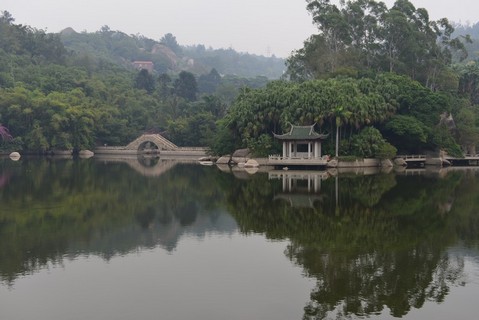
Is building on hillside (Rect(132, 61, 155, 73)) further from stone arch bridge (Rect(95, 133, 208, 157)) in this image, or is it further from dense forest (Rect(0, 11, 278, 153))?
stone arch bridge (Rect(95, 133, 208, 157))

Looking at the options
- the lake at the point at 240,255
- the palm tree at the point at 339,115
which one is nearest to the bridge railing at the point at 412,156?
→ the palm tree at the point at 339,115

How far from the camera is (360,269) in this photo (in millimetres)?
15461

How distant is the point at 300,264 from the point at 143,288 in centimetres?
474

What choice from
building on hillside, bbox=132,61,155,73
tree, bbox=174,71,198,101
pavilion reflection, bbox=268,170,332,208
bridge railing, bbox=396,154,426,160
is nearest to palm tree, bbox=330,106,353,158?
bridge railing, bbox=396,154,426,160

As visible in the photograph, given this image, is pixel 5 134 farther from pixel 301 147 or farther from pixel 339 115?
pixel 339 115

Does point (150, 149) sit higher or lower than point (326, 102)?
lower

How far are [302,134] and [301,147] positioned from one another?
2753 millimetres

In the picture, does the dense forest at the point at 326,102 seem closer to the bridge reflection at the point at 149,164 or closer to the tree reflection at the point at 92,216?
the bridge reflection at the point at 149,164

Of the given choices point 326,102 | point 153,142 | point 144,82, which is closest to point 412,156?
point 326,102

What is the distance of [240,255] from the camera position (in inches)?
699

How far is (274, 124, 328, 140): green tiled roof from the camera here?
184 feet

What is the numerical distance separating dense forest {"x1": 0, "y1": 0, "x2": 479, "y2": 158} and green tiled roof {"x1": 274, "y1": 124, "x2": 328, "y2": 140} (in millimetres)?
1331

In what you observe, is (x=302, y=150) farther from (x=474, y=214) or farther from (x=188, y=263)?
(x=188, y=263)

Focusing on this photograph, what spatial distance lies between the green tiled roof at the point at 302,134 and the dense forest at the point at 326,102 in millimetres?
1331
